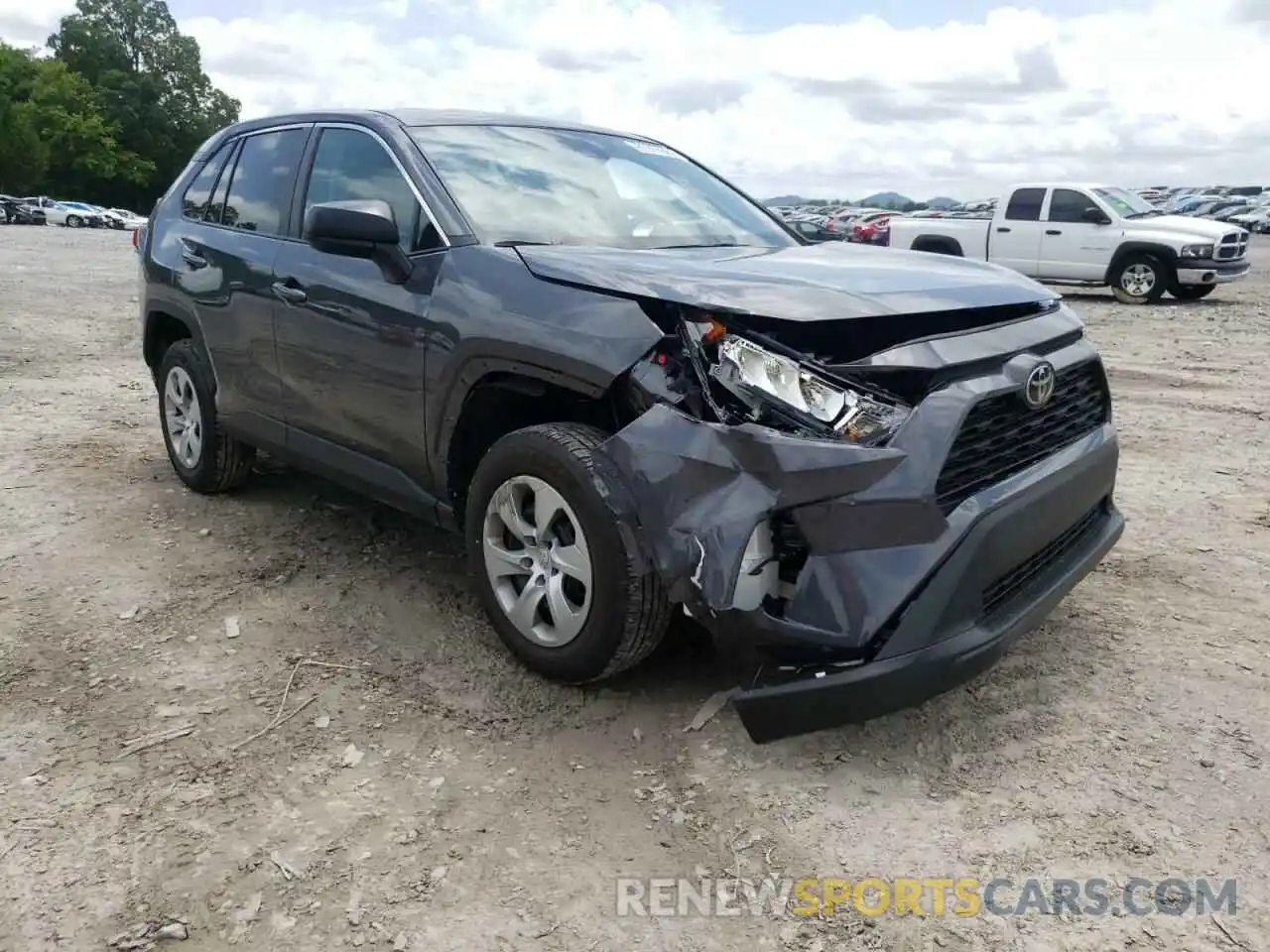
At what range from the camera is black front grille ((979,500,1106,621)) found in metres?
2.79

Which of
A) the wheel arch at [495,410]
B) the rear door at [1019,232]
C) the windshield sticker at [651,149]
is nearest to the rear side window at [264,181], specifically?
the windshield sticker at [651,149]

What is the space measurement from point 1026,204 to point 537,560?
1475 cm

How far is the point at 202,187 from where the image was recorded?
510cm

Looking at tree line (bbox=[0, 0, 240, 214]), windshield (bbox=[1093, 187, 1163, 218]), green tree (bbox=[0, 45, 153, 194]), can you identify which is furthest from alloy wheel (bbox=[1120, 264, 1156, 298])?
green tree (bbox=[0, 45, 153, 194])

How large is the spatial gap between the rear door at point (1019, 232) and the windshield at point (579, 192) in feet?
41.1

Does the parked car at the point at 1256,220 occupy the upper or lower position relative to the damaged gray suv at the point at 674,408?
upper

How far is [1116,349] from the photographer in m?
10.3

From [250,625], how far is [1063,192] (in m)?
14.7

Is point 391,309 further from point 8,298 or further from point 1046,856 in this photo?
point 8,298

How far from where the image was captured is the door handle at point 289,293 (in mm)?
4039

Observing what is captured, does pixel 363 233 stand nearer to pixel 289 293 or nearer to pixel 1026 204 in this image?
pixel 289 293

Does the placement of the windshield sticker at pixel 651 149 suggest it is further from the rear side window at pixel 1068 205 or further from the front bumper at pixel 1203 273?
the rear side window at pixel 1068 205

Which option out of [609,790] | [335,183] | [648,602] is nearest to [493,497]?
[648,602]

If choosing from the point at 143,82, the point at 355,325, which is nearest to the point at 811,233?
the point at 355,325
